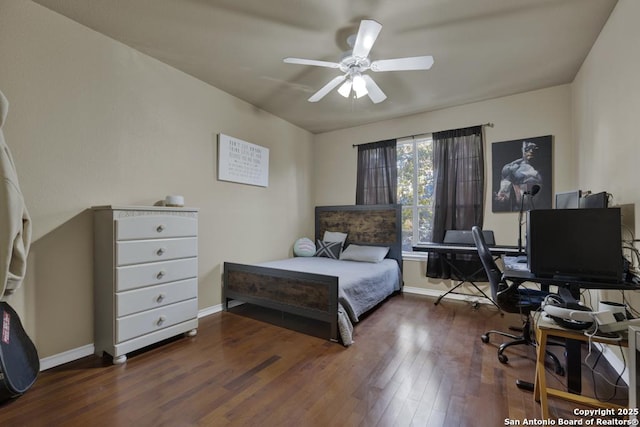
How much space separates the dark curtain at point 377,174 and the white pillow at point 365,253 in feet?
2.39

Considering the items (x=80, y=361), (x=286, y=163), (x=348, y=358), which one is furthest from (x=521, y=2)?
(x=80, y=361)

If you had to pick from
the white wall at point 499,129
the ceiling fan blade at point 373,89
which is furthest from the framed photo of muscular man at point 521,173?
the ceiling fan blade at point 373,89

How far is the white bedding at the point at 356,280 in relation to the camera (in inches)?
103

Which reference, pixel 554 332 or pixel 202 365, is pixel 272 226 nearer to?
pixel 202 365

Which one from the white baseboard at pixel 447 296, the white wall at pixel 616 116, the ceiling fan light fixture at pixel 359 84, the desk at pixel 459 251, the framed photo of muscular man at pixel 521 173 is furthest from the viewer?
the white baseboard at pixel 447 296

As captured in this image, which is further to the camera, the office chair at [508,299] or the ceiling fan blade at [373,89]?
the ceiling fan blade at [373,89]

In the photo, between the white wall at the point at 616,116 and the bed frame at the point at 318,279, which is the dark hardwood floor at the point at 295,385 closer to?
the bed frame at the point at 318,279

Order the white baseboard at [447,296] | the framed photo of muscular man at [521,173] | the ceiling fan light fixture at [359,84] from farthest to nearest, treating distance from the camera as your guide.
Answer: the white baseboard at [447,296] → the framed photo of muscular man at [521,173] → the ceiling fan light fixture at [359,84]

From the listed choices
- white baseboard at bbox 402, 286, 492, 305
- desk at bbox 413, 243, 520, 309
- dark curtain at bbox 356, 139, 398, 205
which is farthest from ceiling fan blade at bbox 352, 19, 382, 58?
white baseboard at bbox 402, 286, 492, 305

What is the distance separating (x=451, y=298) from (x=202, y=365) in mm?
3086

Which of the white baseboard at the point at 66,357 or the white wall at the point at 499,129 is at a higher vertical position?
the white wall at the point at 499,129

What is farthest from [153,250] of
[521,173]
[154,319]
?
[521,173]

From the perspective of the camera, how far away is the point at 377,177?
426 cm

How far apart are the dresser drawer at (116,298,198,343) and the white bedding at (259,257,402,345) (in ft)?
3.20
